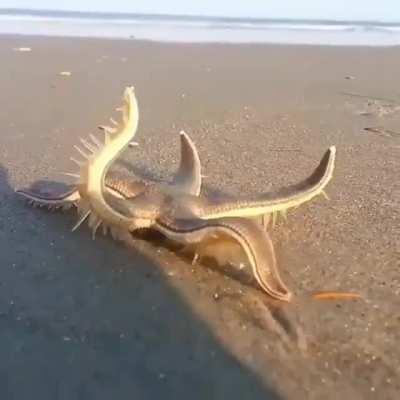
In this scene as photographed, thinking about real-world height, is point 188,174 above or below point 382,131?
above

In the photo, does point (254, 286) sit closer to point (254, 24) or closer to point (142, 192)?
point (142, 192)

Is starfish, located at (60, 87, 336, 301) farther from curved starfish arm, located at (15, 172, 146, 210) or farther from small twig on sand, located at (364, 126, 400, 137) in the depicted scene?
small twig on sand, located at (364, 126, 400, 137)

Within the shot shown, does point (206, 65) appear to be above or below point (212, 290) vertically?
below

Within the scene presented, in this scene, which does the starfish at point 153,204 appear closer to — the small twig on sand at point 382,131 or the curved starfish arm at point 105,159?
the curved starfish arm at point 105,159

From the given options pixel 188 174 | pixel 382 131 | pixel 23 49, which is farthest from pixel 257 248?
pixel 23 49

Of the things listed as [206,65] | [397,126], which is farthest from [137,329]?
[206,65]

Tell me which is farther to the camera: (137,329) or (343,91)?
(343,91)

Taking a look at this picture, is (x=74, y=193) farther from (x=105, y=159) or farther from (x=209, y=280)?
(x=209, y=280)

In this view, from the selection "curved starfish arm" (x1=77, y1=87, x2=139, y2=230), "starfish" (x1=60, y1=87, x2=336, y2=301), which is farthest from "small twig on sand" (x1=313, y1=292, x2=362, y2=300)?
"curved starfish arm" (x1=77, y1=87, x2=139, y2=230)
